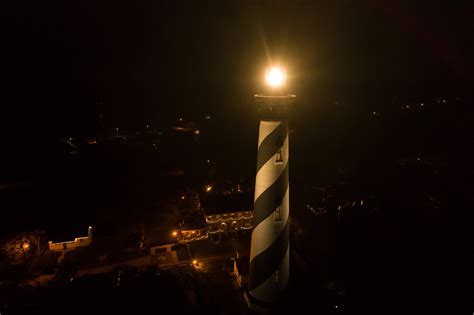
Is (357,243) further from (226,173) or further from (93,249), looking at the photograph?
(226,173)

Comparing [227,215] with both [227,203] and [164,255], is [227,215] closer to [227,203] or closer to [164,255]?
[227,203]

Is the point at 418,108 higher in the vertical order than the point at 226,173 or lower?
higher

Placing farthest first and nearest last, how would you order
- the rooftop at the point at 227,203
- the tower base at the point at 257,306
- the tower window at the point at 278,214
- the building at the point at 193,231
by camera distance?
the rooftop at the point at 227,203, the building at the point at 193,231, the tower base at the point at 257,306, the tower window at the point at 278,214

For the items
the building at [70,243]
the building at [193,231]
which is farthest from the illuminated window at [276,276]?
the building at [70,243]

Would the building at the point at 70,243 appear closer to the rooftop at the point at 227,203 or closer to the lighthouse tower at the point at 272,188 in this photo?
the rooftop at the point at 227,203

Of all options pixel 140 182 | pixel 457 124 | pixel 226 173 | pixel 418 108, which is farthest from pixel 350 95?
pixel 140 182
